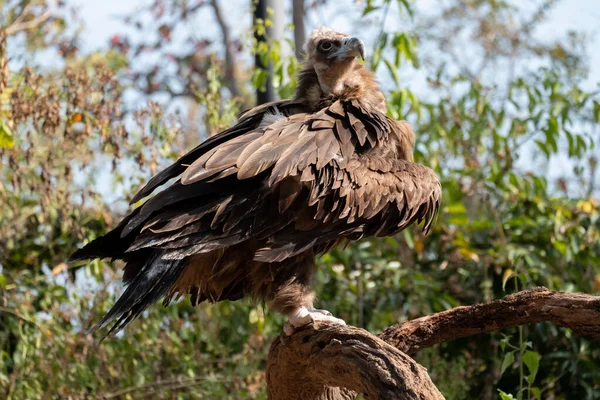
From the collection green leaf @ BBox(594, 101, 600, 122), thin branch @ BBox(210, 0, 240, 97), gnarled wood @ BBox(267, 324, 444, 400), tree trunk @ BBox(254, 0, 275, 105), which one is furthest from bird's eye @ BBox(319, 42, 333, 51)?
thin branch @ BBox(210, 0, 240, 97)

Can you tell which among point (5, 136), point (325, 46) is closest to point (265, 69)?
point (325, 46)

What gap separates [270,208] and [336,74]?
1004 mm

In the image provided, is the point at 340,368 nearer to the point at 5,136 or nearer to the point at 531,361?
the point at 531,361

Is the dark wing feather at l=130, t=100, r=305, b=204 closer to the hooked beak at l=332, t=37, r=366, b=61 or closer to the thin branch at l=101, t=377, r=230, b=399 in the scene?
the hooked beak at l=332, t=37, r=366, b=61

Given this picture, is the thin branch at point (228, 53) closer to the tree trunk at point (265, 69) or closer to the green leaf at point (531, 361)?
the tree trunk at point (265, 69)

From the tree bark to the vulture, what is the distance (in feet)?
0.67

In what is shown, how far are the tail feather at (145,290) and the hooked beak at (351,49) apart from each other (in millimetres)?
1422

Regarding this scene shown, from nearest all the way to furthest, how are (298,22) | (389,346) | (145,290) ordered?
(389,346) → (145,290) → (298,22)

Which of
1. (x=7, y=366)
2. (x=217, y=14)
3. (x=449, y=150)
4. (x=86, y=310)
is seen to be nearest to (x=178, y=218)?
(x=86, y=310)

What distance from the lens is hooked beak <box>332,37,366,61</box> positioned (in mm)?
4168

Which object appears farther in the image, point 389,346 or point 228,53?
point 228,53

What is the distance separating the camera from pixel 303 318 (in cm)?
369

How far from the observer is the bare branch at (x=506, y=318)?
10.3ft

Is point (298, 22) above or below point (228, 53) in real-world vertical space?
above
